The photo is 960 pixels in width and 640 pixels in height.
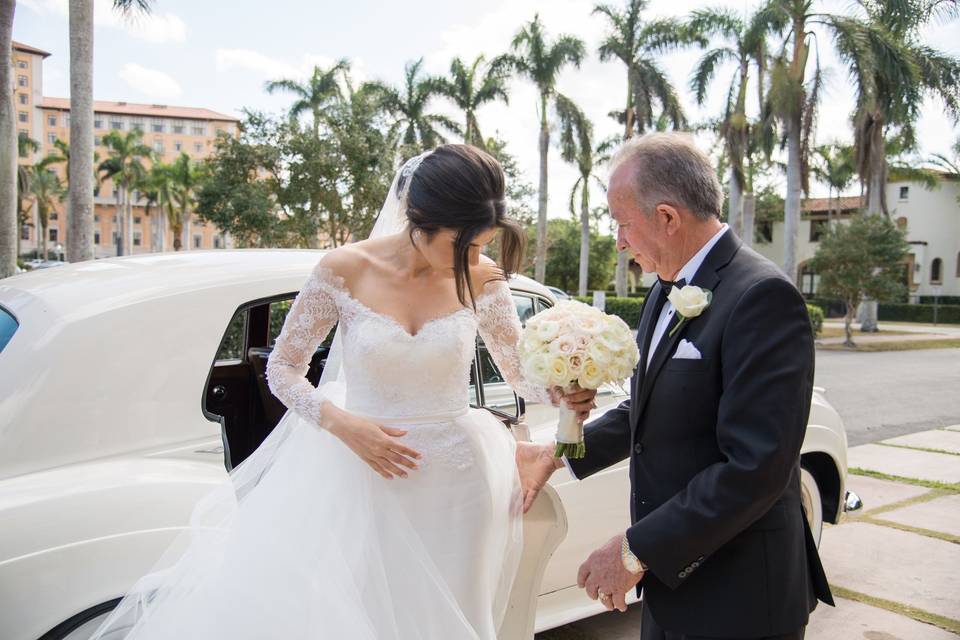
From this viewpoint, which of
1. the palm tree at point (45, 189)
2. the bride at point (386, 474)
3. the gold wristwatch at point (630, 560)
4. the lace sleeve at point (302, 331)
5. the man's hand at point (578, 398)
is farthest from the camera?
the palm tree at point (45, 189)

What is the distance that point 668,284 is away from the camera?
217 cm

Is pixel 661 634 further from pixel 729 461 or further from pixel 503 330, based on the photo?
pixel 503 330

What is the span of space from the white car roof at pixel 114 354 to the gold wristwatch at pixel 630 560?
5.25 feet

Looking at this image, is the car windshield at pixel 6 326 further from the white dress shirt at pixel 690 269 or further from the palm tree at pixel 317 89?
the palm tree at pixel 317 89

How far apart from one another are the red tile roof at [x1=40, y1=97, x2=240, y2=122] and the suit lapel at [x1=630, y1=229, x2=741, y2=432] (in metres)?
134

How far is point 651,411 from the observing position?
202 cm

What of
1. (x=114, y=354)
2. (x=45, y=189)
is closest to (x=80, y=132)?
(x=114, y=354)

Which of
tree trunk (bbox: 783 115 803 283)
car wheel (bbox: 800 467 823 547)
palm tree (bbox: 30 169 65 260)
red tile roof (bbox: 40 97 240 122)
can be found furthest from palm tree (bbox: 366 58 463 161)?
red tile roof (bbox: 40 97 240 122)

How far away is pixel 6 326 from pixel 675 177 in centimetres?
226

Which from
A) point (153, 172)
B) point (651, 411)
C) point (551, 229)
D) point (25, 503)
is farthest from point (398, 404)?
point (153, 172)

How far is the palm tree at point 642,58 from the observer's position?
27.6 metres

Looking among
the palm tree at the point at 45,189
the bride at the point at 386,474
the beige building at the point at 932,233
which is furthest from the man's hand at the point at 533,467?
the palm tree at the point at 45,189

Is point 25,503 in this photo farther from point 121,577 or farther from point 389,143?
point 389,143

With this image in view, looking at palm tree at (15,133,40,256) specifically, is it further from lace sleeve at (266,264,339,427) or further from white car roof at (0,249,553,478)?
lace sleeve at (266,264,339,427)
